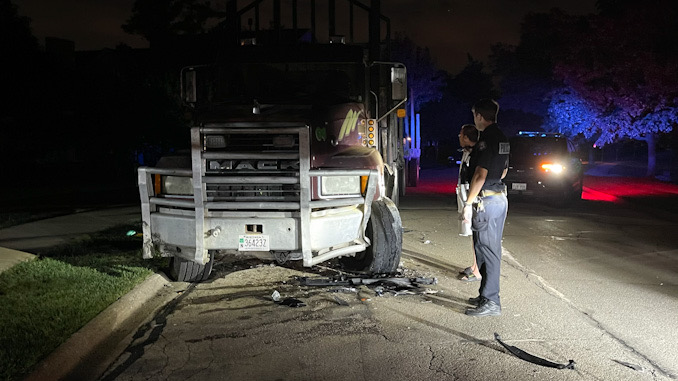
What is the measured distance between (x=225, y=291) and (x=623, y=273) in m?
4.92

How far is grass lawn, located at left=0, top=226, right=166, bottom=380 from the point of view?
15.0ft

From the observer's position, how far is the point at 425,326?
5379 millimetres

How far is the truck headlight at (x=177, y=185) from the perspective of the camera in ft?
20.2

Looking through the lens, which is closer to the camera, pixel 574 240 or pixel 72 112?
pixel 574 240

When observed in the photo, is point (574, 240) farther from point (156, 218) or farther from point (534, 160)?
point (156, 218)

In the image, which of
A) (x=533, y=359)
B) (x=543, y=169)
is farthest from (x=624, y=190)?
(x=533, y=359)

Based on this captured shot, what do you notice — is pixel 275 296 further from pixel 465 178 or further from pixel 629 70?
pixel 629 70

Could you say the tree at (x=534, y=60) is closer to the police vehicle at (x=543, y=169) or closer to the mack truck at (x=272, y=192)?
the police vehicle at (x=543, y=169)

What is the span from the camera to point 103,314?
17.7 ft

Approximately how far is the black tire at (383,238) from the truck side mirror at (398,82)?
5.21 ft

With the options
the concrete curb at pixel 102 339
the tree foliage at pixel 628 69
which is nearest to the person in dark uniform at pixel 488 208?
the concrete curb at pixel 102 339

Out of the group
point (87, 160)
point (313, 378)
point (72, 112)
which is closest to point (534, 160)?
point (313, 378)

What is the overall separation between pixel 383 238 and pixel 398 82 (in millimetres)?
2190

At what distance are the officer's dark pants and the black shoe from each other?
50 millimetres
